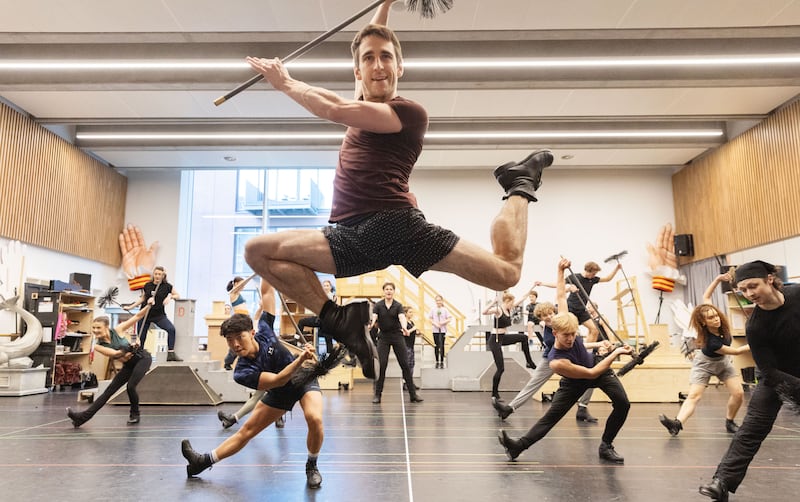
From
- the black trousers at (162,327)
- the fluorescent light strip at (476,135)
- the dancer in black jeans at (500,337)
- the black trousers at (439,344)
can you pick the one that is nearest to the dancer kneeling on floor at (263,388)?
the black trousers at (162,327)

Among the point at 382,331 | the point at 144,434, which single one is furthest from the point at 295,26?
the point at 144,434

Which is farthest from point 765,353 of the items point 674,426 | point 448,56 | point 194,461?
point 448,56

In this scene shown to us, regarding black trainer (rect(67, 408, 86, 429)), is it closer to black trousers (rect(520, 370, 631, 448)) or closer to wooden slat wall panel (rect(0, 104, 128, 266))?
black trousers (rect(520, 370, 631, 448))

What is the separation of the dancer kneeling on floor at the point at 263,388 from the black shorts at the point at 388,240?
5.12 feet

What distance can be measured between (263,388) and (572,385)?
2426 millimetres

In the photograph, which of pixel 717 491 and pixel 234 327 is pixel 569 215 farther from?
pixel 234 327

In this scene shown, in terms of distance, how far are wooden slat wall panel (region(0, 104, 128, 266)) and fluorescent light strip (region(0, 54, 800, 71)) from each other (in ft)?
8.26

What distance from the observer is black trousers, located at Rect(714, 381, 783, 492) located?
123 inches

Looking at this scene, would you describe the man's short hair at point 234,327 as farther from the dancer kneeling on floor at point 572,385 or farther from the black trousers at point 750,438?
the black trousers at point 750,438

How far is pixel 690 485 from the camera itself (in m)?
3.53

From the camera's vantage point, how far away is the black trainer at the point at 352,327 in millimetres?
2152

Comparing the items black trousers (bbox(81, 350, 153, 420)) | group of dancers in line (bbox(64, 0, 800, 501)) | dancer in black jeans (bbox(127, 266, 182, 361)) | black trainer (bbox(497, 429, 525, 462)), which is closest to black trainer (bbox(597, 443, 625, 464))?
black trainer (bbox(497, 429, 525, 462))

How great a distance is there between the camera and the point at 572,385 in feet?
13.9

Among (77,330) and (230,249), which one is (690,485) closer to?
(77,330)
